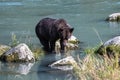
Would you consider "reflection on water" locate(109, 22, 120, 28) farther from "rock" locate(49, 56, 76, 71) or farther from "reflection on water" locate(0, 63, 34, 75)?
"rock" locate(49, 56, 76, 71)

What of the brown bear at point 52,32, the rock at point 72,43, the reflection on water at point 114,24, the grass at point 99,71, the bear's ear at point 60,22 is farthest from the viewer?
the reflection on water at point 114,24

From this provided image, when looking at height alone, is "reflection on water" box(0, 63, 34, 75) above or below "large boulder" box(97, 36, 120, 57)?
below

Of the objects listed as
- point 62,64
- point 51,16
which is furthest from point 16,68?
point 51,16

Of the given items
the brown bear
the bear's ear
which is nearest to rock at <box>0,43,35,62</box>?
the brown bear

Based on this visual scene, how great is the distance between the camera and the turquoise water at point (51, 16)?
1020 centimetres

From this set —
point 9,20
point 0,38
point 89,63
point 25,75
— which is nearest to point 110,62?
point 89,63

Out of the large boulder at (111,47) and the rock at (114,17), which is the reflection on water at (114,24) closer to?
the rock at (114,17)

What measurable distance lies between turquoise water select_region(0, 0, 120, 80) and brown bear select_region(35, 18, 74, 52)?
0.49 meters

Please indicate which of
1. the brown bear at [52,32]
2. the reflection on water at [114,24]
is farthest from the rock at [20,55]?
the reflection on water at [114,24]

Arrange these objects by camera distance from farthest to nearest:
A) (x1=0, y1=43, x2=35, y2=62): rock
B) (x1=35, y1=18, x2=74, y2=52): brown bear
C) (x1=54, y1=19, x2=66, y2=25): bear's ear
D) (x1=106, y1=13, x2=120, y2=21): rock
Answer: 1. (x1=106, y1=13, x2=120, y2=21): rock
2. (x1=54, y1=19, x2=66, y2=25): bear's ear
3. (x1=35, y1=18, x2=74, y2=52): brown bear
4. (x1=0, y1=43, x2=35, y2=62): rock

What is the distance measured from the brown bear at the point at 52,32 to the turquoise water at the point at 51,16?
1.59 feet

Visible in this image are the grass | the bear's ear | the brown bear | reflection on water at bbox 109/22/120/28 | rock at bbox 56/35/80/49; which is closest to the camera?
the grass

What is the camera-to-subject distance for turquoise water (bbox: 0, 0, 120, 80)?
1020cm

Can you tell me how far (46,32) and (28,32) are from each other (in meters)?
2.58
